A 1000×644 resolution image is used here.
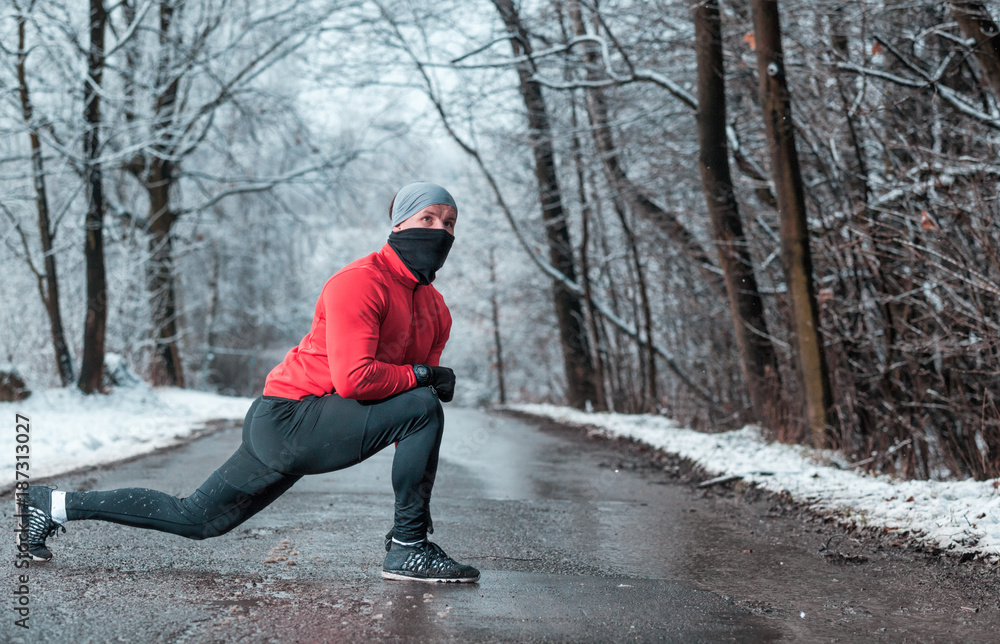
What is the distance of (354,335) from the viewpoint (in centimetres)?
348

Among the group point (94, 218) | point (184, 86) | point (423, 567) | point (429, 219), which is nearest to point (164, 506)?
point (423, 567)

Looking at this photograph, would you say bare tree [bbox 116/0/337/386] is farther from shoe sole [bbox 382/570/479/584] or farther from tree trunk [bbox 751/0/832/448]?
shoe sole [bbox 382/570/479/584]

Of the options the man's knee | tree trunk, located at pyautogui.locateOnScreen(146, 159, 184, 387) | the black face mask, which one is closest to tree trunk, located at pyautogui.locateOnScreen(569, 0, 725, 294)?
the black face mask

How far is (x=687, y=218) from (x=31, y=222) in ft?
53.8

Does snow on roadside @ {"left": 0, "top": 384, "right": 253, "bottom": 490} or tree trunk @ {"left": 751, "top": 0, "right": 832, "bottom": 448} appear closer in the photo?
snow on roadside @ {"left": 0, "top": 384, "right": 253, "bottom": 490}

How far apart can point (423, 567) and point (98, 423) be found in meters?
8.94

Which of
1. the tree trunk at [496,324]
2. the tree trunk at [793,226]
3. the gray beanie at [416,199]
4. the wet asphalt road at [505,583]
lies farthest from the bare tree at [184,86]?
the tree trunk at [496,324]

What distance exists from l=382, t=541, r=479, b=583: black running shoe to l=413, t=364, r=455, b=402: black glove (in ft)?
2.02

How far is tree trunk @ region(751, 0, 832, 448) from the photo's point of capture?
8.79 m

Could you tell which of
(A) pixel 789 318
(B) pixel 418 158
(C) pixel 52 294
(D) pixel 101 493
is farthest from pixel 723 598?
(B) pixel 418 158

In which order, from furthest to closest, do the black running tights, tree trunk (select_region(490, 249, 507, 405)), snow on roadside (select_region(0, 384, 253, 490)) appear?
1. tree trunk (select_region(490, 249, 507, 405))
2. snow on roadside (select_region(0, 384, 253, 490))
3. the black running tights

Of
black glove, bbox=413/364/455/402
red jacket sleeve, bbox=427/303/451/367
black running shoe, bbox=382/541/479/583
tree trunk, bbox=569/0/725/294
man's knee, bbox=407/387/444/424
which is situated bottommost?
black running shoe, bbox=382/541/479/583

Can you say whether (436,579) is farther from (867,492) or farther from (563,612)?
(867,492)

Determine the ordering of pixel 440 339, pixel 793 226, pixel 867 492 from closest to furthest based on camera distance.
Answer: pixel 440 339 → pixel 867 492 → pixel 793 226
